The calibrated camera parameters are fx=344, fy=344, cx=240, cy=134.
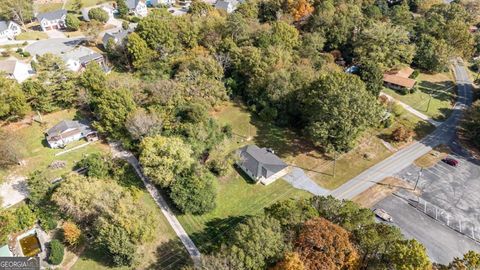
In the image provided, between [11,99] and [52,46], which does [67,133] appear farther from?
[52,46]

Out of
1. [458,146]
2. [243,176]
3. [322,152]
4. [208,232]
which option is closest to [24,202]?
[208,232]

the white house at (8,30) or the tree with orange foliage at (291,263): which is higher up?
the white house at (8,30)

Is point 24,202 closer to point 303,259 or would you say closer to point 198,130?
point 198,130

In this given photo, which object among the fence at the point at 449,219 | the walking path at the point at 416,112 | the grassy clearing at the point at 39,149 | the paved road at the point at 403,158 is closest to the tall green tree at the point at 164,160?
the grassy clearing at the point at 39,149

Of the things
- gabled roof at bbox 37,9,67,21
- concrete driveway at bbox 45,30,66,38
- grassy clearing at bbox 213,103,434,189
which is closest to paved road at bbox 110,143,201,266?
grassy clearing at bbox 213,103,434,189

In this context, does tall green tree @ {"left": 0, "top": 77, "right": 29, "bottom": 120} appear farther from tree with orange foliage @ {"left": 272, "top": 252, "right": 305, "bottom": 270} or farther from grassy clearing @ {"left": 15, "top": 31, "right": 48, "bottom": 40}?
tree with orange foliage @ {"left": 272, "top": 252, "right": 305, "bottom": 270}

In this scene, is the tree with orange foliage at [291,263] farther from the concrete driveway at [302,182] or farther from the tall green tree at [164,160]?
the tall green tree at [164,160]

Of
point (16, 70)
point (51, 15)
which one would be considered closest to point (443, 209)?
point (16, 70)
